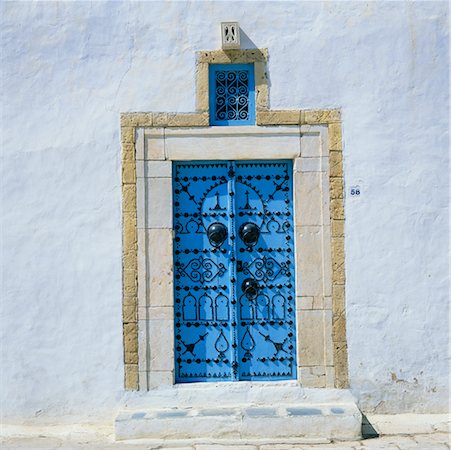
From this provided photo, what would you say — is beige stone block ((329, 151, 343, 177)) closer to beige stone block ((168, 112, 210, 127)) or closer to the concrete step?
beige stone block ((168, 112, 210, 127))

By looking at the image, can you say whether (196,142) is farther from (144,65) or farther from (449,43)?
(449,43)

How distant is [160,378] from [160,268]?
775mm

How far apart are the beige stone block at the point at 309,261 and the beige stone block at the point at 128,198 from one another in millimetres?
1196

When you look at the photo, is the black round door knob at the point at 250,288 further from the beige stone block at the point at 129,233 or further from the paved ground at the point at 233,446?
the paved ground at the point at 233,446

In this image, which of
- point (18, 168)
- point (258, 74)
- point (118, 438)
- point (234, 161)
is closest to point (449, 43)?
point (258, 74)

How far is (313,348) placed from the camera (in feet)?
19.0

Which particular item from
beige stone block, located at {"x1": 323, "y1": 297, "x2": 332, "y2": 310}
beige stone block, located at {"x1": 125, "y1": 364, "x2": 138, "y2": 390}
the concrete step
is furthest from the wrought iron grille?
the concrete step

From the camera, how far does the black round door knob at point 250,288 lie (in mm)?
5832

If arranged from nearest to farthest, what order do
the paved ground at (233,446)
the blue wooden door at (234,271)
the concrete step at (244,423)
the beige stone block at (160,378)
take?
the paved ground at (233,446) → the concrete step at (244,423) → the beige stone block at (160,378) → the blue wooden door at (234,271)

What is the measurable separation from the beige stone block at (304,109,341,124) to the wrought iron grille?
0.41 m

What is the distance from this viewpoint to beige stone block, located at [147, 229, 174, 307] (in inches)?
228

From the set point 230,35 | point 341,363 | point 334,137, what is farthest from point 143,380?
point 230,35

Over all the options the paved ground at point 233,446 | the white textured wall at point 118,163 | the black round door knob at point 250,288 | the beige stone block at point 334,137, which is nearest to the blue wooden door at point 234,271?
the black round door knob at point 250,288

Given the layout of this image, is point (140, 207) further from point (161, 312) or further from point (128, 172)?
point (161, 312)
